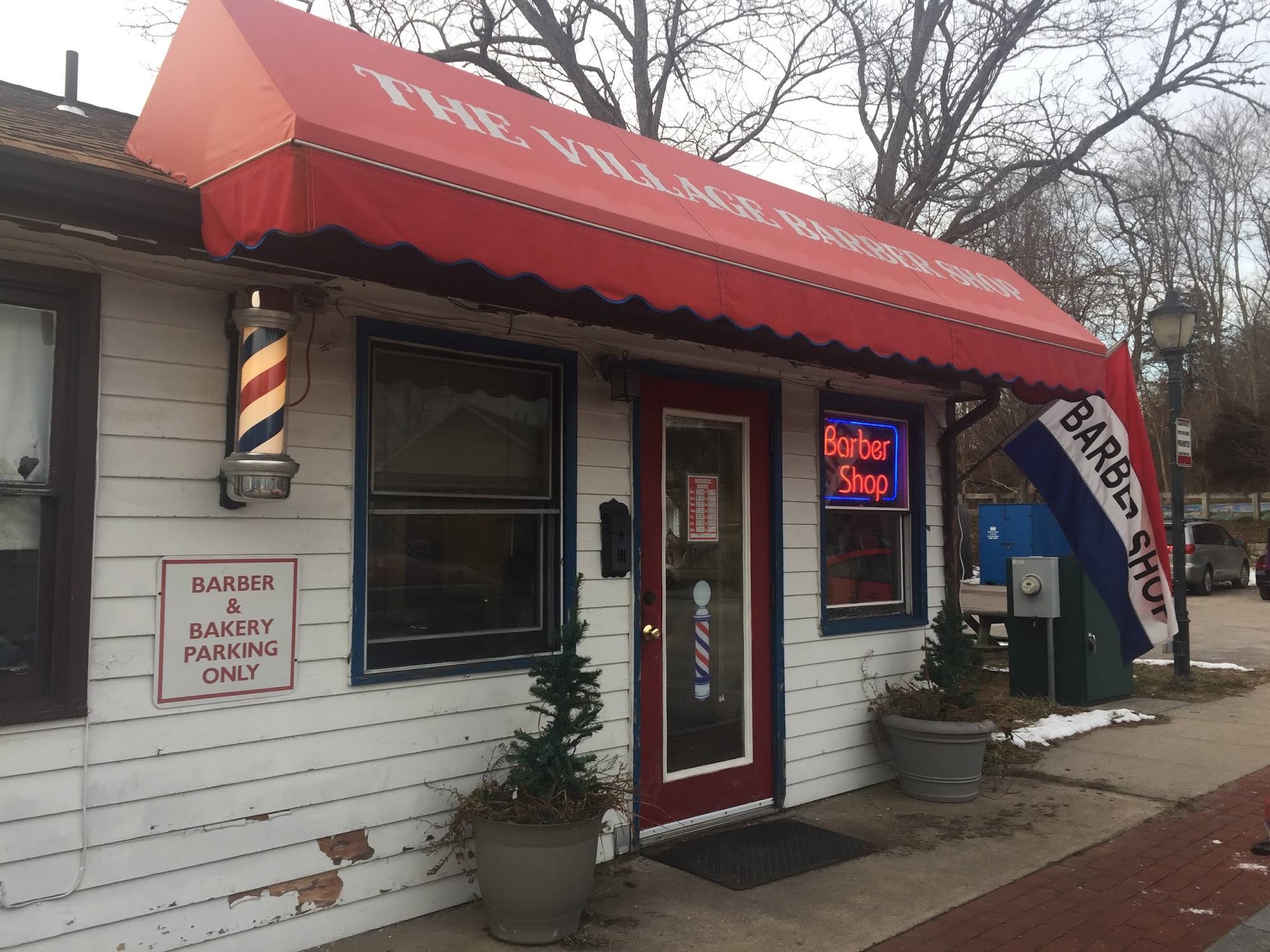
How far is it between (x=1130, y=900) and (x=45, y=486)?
467 centimetres

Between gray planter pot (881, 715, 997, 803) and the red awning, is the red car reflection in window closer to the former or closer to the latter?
gray planter pot (881, 715, 997, 803)

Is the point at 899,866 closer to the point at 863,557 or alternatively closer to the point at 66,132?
the point at 863,557

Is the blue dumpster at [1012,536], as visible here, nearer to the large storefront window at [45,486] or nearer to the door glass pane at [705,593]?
the door glass pane at [705,593]

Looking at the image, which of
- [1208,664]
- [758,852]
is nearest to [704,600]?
[758,852]

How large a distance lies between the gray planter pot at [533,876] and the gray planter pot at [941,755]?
2625 mm

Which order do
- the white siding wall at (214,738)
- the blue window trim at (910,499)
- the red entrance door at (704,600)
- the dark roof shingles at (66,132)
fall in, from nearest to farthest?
the dark roof shingles at (66,132) → the white siding wall at (214,738) → the red entrance door at (704,600) → the blue window trim at (910,499)

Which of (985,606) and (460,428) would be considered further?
(985,606)

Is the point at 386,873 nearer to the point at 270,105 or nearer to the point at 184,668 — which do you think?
the point at 184,668

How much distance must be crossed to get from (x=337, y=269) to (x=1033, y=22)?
12.3 meters

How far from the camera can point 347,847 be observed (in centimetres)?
378

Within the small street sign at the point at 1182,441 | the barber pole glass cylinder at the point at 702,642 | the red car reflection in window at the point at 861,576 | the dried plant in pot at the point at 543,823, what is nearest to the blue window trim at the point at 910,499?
the red car reflection in window at the point at 861,576

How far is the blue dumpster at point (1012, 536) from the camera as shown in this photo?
68.8 ft

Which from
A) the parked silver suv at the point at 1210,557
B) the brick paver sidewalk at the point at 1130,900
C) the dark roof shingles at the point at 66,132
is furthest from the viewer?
the parked silver suv at the point at 1210,557

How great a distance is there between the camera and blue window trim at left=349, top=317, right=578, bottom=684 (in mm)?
3881
